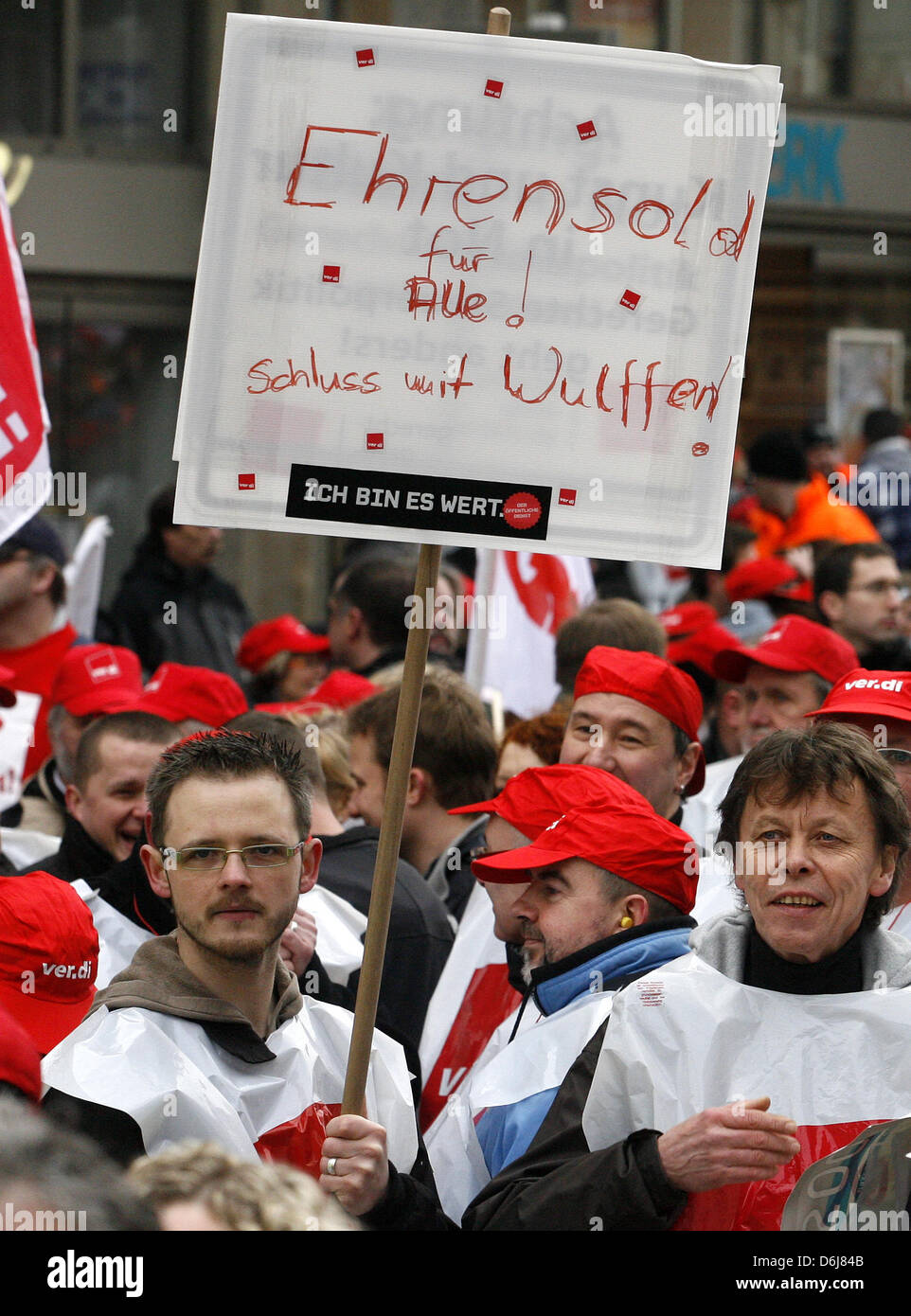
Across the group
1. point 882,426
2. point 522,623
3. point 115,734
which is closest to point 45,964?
point 115,734

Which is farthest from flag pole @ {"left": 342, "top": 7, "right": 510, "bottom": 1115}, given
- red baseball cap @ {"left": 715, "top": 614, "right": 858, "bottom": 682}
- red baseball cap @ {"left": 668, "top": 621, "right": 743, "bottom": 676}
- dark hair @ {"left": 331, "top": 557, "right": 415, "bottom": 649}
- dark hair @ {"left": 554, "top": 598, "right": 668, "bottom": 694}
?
dark hair @ {"left": 331, "top": 557, "right": 415, "bottom": 649}

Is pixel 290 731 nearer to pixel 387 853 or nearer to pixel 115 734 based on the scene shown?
pixel 115 734

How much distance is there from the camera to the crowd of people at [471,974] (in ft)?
8.33

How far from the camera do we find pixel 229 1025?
2.90 meters

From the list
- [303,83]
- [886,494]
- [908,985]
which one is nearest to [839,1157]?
[908,985]

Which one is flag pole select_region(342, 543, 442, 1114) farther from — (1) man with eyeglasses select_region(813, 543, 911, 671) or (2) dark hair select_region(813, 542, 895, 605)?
(2) dark hair select_region(813, 542, 895, 605)

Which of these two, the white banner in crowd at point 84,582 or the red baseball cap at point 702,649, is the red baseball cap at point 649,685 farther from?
the white banner in crowd at point 84,582

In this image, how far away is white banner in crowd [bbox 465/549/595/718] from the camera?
6750 mm

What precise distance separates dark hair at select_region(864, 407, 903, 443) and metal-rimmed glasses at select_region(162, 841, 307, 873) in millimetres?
9689

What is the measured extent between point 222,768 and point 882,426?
969cm

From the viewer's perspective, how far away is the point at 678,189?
2.88 metres

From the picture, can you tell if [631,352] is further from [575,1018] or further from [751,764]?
[575,1018]

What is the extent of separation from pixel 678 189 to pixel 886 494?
820 cm

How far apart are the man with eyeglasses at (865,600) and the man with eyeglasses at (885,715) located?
255cm
